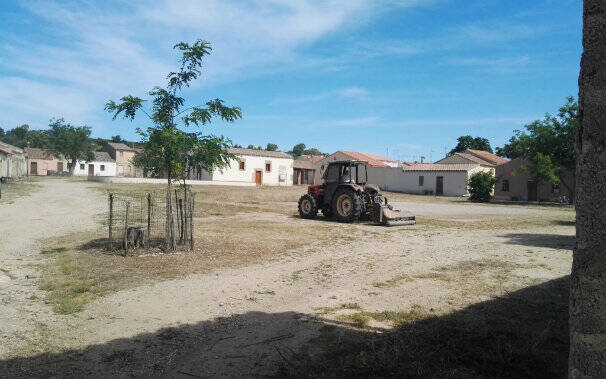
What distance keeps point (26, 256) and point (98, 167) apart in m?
61.7

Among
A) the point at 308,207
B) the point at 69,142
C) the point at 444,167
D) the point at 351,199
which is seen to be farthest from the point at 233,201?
the point at 69,142

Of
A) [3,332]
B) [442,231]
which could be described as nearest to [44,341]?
[3,332]

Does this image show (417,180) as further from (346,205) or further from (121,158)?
(121,158)

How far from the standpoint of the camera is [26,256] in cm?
862

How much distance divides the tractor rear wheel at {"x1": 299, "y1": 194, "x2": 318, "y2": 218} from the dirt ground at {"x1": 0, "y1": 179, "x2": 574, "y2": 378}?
4625mm

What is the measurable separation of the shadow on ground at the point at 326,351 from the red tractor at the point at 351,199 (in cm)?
968

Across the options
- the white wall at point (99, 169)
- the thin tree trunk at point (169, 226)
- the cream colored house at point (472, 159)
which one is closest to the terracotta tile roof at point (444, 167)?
the cream colored house at point (472, 159)

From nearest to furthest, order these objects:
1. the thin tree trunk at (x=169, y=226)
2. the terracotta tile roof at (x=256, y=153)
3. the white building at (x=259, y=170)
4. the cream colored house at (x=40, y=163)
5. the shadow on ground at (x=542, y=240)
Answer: the thin tree trunk at (x=169, y=226) → the shadow on ground at (x=542, y=240) → the white building at (x=259, y=170) → the terracotta tile roof at (x=256, y=153) → the cream colored house at (x=40, y=163)

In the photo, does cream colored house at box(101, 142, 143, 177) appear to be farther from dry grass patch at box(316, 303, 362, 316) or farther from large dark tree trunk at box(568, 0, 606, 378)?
large dark tree trunk at box(568, 0, 606, 378)

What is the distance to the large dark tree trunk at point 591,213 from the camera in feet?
7.04

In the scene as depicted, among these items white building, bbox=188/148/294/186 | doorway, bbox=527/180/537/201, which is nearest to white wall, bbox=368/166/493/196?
doorway, bbox=527/180/537/201

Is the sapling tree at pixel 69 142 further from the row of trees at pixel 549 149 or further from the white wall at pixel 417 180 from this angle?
the row of trees at pixel 549 149

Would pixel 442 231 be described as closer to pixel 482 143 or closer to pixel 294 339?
pixel 294 339

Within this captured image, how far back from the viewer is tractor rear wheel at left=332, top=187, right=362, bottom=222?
15.1 m
